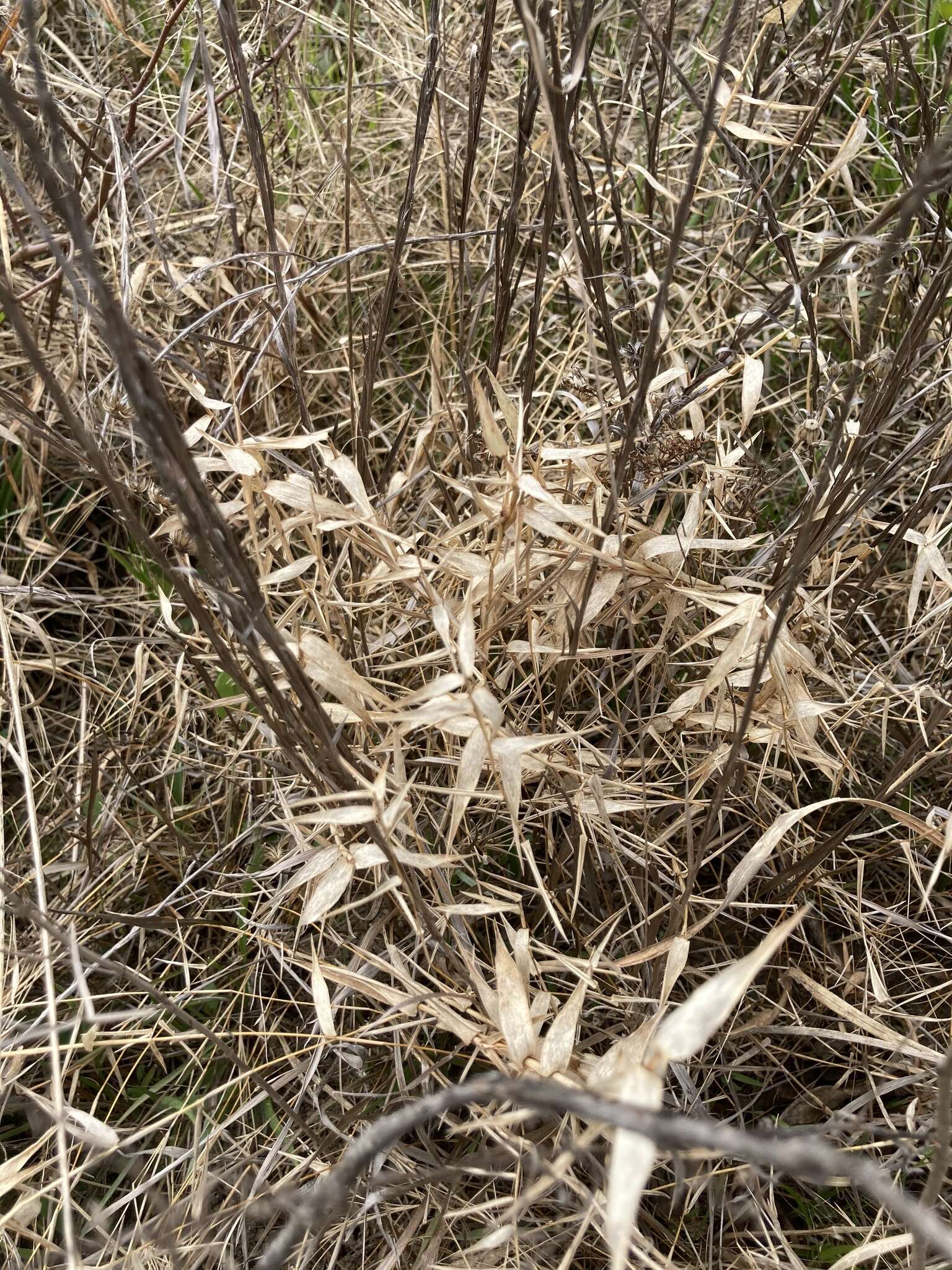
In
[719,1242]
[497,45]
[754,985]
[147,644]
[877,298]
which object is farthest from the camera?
[497,45]

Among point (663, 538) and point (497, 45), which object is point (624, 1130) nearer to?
point (663, 538)

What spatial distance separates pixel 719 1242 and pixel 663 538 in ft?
1.83

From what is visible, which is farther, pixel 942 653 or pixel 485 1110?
pixel 942 653

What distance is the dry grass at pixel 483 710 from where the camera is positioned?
728 mm

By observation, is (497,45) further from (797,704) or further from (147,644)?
(797,704)

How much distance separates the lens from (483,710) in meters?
0.66

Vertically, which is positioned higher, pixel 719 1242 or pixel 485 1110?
pixel 485 1110

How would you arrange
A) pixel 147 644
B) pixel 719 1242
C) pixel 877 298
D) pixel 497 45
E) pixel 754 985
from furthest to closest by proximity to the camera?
pixel 497 45
pixel 147 644
pixel 754 985
pixel 719 1242
pixel 877 298

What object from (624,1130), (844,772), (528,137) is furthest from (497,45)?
(624,1130)

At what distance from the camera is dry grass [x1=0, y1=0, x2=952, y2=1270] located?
73 cm

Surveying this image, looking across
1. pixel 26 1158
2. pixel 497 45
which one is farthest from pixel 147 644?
pixel 497 45

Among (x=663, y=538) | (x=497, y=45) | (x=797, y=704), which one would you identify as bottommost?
(x=797, y=704)

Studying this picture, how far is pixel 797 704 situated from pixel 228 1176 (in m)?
0.60

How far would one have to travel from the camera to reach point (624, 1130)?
0.39 metres
